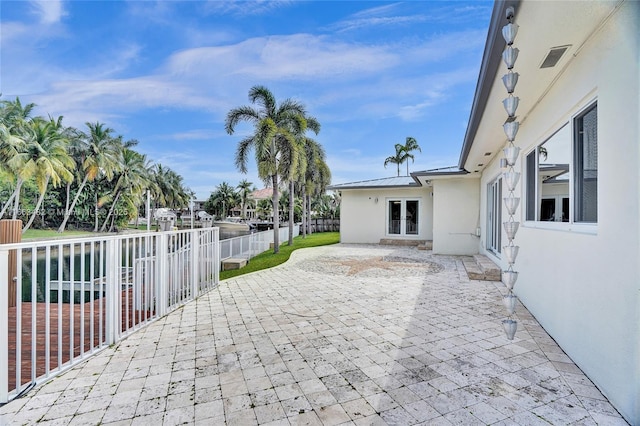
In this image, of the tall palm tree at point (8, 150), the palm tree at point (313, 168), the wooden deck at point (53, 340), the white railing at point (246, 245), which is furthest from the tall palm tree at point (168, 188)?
the wooden deck at point (53, 340)

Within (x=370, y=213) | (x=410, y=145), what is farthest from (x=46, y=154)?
(x=410, y=145)

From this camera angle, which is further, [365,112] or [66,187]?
[66,187]

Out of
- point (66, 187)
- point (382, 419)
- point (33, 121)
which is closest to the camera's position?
point (382, 419)

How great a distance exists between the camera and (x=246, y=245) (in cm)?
1230

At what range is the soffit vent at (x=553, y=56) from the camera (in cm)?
318

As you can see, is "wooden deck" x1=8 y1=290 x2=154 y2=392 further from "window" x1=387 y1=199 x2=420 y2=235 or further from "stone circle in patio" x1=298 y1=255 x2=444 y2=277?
"window" x1=387 y1=199 x2=420 y2=235

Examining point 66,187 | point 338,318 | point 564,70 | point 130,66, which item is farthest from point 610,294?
point 66,187

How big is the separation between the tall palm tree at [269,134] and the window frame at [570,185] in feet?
29.7

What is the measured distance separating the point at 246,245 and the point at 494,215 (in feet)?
28.5

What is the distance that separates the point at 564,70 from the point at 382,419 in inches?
167

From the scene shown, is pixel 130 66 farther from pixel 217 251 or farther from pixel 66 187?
pixel 66 187

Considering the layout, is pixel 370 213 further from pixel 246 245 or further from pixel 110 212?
pixel 110 212

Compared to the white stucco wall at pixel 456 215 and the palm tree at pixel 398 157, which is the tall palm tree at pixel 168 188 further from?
the white stucco wall at pixel 456 215

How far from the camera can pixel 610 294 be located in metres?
2.51
